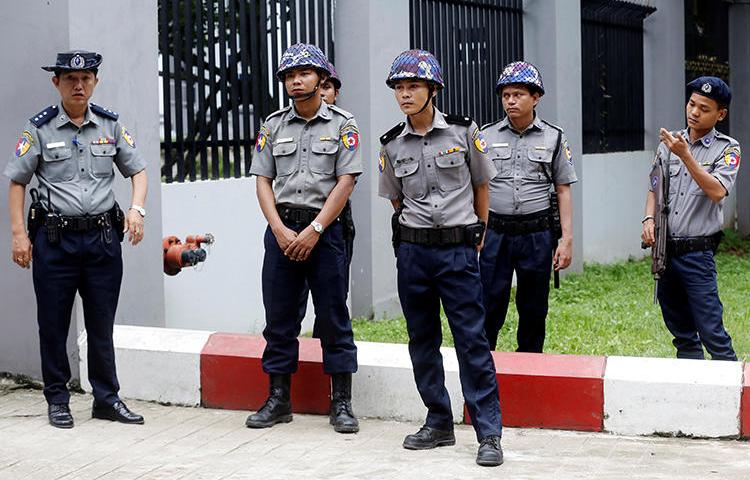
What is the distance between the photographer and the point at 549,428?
6.38m

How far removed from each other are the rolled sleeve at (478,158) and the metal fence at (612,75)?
8492 mm

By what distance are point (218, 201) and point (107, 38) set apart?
1907 millimetres

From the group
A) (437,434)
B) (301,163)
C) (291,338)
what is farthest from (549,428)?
(301,163)

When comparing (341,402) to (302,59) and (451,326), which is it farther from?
(302,59)

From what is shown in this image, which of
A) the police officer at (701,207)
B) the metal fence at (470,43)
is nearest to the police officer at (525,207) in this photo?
the police officer at (701,207)

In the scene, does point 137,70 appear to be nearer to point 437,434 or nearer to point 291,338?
point 291,338

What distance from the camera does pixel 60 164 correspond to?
6.44 meters

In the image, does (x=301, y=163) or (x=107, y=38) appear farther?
(x=107, y=38)

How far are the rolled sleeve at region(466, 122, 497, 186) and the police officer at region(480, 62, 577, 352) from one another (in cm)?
124

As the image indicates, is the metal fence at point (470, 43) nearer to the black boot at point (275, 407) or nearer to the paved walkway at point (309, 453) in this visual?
the black boot at point (275, 407)

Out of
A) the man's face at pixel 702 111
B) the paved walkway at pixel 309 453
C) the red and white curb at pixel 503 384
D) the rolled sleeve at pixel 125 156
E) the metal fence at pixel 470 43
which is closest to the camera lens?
the paved walkway at pixel 309 453

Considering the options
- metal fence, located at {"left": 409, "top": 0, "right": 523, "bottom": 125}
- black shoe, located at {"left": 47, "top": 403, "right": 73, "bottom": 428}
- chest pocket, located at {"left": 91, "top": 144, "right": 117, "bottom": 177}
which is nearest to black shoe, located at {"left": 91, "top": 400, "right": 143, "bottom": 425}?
black shoe, located at {"left": 47, "top": 403, "right": 73, "bottom": 428}

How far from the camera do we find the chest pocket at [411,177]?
5957 mm

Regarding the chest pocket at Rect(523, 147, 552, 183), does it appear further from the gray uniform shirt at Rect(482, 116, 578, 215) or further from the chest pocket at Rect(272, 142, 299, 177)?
the chest pocket at Rect(272, 142, 299, 177)
